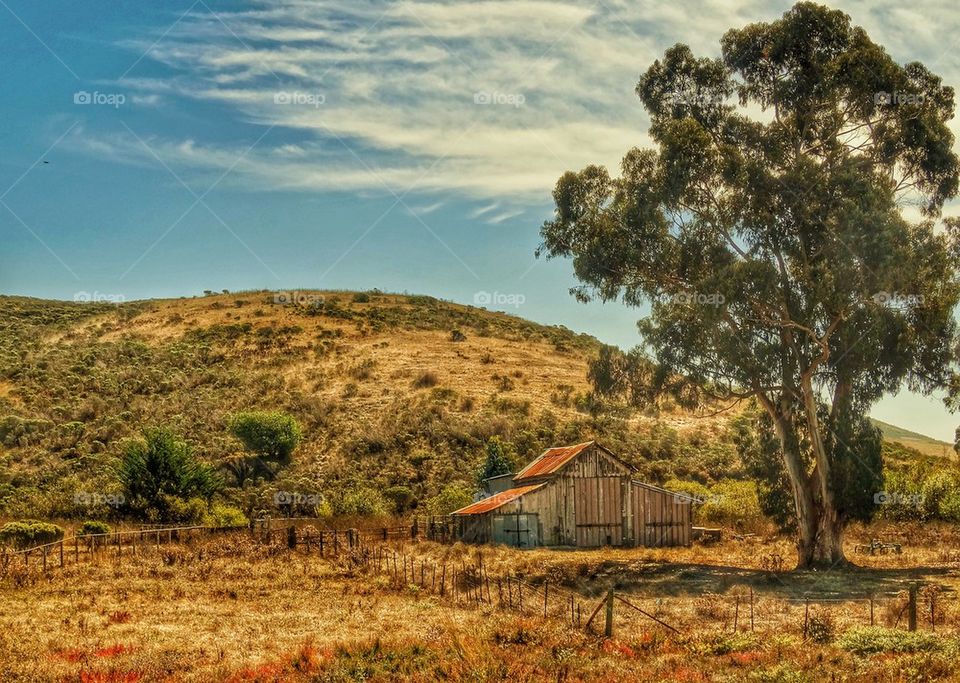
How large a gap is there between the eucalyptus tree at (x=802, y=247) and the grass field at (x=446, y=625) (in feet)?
17.6

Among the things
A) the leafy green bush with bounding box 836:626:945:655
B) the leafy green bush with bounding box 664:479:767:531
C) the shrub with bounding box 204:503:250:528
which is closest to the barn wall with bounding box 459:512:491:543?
the shrub with bounding box 204:503:250:528

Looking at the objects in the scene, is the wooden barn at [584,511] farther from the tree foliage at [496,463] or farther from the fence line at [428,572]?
the tree foliage at [496,463]

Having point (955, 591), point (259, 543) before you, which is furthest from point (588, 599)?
point (259, 543)

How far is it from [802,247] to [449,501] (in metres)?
27.6

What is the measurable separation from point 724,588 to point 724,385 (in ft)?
25.9

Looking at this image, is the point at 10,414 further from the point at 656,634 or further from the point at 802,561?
the point at 656,634

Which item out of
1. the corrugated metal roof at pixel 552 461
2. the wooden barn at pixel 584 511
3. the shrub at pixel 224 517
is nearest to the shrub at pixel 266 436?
the shrub at pixel 224 517

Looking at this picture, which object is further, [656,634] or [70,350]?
[70,350]

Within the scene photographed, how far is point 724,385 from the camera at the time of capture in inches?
1319

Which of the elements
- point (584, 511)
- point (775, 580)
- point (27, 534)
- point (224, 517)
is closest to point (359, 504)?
point (224, 517)

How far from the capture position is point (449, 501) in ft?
175

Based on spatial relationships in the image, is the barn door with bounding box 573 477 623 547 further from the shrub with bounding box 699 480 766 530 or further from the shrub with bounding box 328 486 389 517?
the shrub with bounding box 328 486 389 517

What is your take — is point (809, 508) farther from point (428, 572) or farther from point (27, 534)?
point (27, 534)

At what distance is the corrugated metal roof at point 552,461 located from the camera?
44.3 meters
